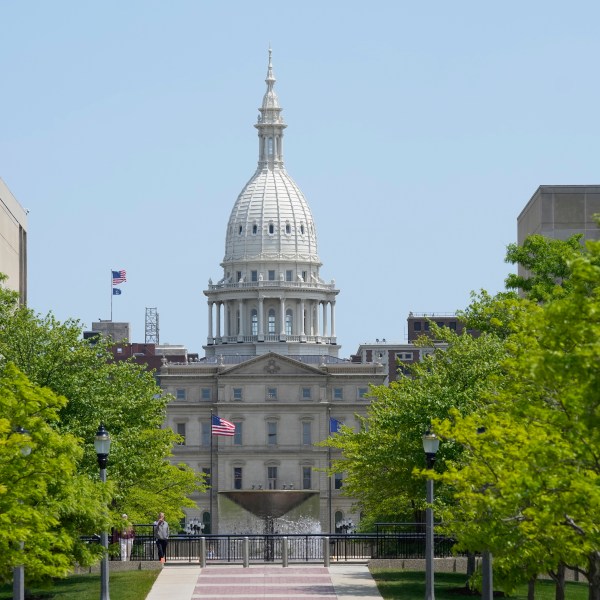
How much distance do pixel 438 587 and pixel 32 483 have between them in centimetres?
1927

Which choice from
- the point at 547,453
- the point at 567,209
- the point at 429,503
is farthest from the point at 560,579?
the point at 567,209

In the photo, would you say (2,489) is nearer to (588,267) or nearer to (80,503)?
(80,503)

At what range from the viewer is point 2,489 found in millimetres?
37594

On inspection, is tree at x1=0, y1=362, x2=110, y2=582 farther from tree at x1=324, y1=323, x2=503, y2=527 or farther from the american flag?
the american flag

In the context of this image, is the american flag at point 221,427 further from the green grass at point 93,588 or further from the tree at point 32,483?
the tree at point 32,483

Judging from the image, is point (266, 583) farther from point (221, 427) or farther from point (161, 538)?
point (221, 427)

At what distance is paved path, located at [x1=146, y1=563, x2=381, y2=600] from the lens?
176 ft

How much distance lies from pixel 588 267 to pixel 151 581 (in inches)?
1173

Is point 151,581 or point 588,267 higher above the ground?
point 588,267

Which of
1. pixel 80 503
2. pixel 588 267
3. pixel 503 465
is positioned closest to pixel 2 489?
pixel 80 503

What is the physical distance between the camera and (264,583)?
57.2 meters

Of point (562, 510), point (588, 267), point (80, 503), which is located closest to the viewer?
point (588, 267)

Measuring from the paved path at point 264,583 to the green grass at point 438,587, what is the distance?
46 cm

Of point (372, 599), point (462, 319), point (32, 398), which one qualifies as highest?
point (462, 319)
